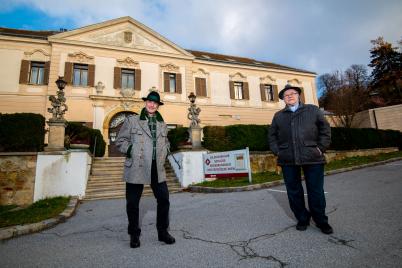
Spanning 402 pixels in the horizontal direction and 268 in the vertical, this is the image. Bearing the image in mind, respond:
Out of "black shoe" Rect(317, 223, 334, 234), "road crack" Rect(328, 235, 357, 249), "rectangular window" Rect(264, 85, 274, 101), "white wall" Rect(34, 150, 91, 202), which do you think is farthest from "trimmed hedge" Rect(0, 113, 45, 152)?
"rectangular window" Rect(264, 85, 274, 101)

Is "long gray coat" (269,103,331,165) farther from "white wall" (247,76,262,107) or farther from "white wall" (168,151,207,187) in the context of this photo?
"white wall" (247,76,262,107)

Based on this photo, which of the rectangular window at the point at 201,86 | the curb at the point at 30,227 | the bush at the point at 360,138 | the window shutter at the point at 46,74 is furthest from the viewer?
the rectangular window at the point at 201,86

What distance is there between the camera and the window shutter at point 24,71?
15.3 metres

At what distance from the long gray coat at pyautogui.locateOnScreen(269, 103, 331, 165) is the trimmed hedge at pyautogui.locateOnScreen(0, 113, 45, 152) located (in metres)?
7.96

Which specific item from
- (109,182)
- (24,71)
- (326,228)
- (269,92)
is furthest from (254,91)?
(326,228)

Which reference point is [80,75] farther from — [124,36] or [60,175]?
[60,175]

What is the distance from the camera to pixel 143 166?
2.88 metres

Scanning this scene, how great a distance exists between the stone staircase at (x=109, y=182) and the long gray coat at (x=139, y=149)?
562 cm

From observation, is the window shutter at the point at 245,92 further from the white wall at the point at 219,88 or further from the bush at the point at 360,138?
the bush at the point at 360,138

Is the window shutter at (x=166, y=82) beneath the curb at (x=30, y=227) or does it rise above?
above

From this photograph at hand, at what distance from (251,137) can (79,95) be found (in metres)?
11.5

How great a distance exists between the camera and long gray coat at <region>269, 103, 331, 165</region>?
2.99 metres

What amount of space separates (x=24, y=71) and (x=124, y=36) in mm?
6983

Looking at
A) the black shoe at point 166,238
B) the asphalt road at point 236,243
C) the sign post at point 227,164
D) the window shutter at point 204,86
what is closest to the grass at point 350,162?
the sign post at point 227,164
